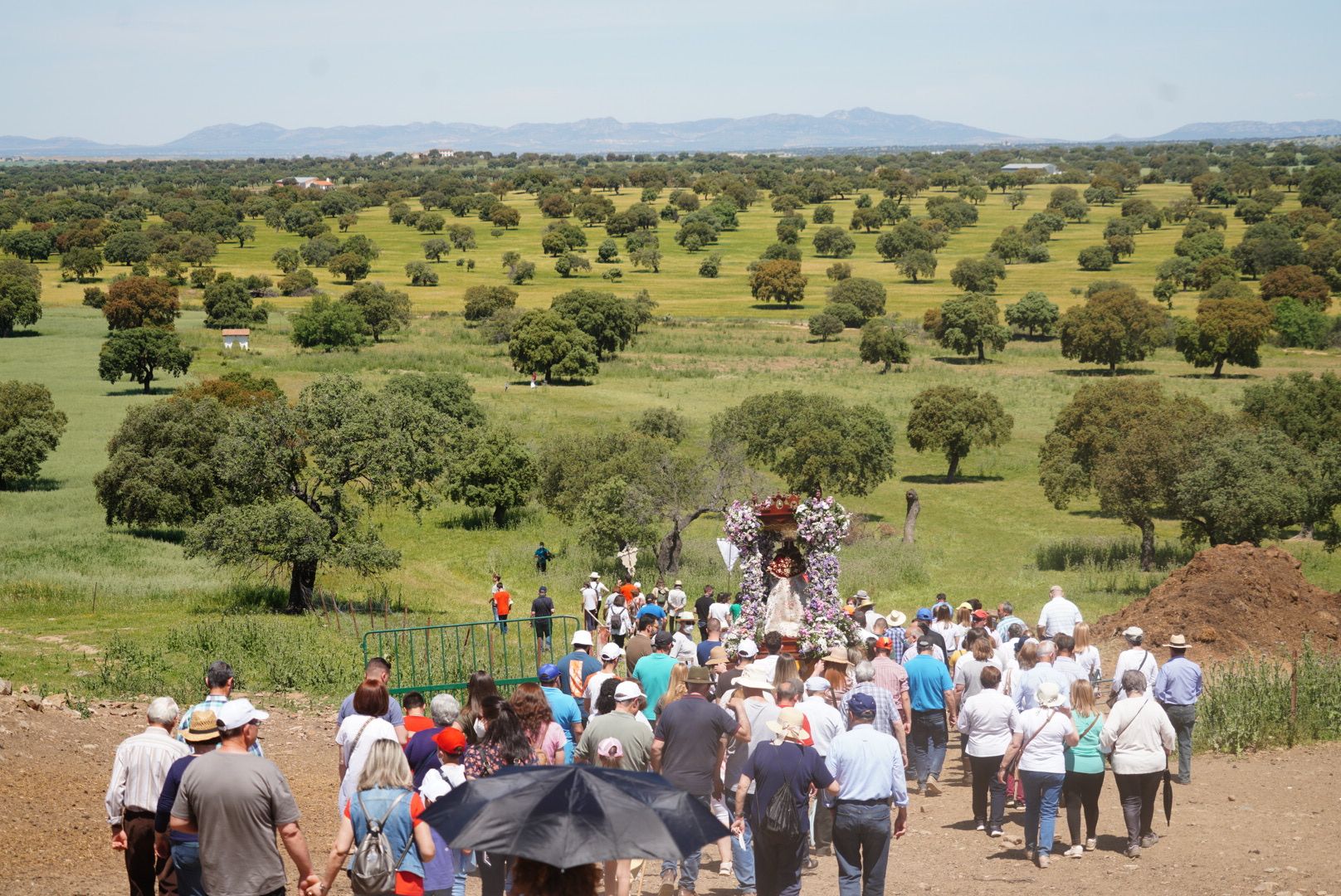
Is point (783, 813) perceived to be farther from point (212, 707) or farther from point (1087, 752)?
point (212, 707)

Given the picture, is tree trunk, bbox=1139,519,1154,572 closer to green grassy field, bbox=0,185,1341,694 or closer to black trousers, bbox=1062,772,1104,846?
green grassy field, bbox=0,185,1341,694

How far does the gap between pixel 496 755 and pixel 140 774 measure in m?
2.16

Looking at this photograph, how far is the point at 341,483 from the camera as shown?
25.6 meters

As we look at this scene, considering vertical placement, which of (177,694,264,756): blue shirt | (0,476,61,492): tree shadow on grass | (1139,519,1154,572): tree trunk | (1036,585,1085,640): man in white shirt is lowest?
(0,476,61,492): tree shadow on grass

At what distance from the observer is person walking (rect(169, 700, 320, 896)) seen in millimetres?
6883

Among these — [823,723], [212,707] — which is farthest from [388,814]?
[823,723]

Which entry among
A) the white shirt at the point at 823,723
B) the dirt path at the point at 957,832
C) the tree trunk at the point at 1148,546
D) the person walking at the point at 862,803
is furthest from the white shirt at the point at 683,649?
the tree trunk at the point at 1148,546

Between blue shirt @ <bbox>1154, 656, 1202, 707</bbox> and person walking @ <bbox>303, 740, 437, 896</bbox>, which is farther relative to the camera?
blue shirt @ <bbox>1154, 656, 1202, 707</bbox>

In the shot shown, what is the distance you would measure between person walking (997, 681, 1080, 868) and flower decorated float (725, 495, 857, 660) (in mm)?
5549

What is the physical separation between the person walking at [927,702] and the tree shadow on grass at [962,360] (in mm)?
61919

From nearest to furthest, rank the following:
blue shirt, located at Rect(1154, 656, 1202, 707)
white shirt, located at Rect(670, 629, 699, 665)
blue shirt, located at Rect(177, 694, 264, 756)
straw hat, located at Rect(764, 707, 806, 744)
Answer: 1. blue shirt, located at Rect(177, 694, 264, 756)
2. straw hat, located at Rect(764, 707, 806, 744)
3. blue shirt, located at Rect(1154, 656, 1202, 707)
4. white shirt, located at Rect(670, 629, 699, 665)

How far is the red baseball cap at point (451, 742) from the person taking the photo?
800 centimetres

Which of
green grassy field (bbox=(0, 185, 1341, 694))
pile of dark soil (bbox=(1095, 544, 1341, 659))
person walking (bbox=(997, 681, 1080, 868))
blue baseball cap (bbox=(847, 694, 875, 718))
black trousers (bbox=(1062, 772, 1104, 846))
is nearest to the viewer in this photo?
blue baseball cap (bbox=(847, 694, 875, 718))

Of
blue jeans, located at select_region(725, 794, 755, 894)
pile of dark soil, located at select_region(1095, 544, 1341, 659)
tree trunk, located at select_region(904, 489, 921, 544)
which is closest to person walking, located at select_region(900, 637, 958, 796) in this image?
blue jeans, located at select_region(725, 794, 755, 894)
